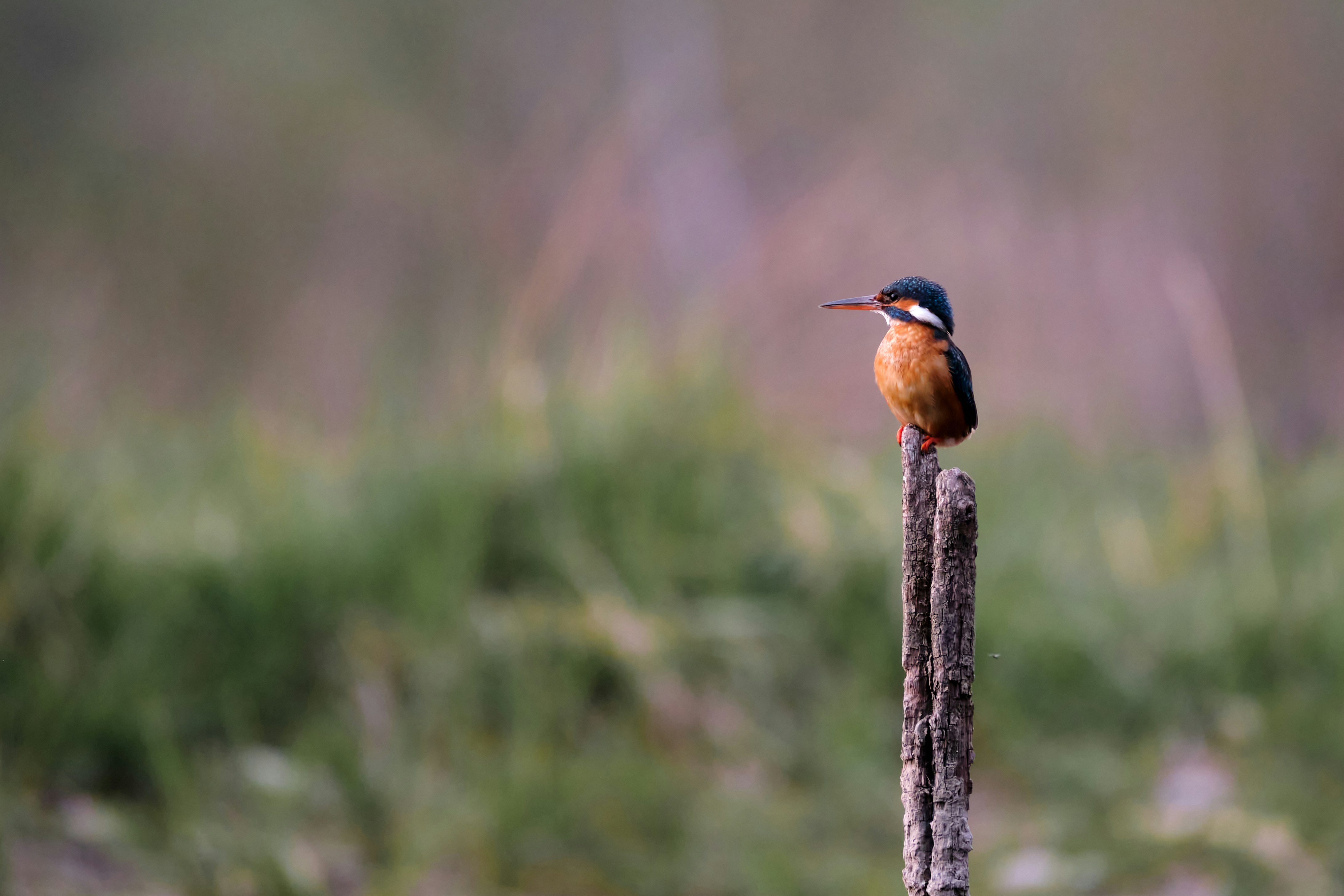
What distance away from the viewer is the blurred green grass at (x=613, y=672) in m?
2.30

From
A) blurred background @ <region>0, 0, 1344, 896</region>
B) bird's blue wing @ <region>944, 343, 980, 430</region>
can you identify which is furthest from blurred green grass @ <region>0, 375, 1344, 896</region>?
bird's blue wing @ <region>944, 343, 980, 430</region>

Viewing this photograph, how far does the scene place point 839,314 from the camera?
419 centimetres

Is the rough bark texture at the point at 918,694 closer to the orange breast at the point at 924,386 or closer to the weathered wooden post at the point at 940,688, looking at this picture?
the weathered wooden post at the point at 940,688

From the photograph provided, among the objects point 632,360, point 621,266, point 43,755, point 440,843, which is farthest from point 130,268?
point 440,843

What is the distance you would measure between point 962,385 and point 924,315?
68mm

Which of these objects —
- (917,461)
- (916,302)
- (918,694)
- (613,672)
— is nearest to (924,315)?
(916,302)

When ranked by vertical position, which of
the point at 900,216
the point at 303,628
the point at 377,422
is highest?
the point at 900,216

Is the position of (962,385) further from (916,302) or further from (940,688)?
(940,688)

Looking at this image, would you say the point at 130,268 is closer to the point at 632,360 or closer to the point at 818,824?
the point at 632,360

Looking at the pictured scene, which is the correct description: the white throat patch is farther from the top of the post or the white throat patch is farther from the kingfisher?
the top of the post

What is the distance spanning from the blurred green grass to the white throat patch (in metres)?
1.51

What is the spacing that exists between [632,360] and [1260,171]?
4.76 m

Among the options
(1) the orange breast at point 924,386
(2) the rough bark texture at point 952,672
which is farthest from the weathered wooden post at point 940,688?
(1) the orange breast at point 924,386

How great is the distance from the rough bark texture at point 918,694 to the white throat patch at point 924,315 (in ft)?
0.61
